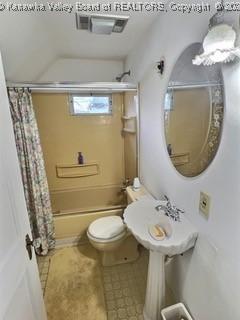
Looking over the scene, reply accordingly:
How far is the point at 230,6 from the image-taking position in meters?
0.83

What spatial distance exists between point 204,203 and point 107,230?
1152 millimetres

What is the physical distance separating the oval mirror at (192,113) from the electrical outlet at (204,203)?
15cm

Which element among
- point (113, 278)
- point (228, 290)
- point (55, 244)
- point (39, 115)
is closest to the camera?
point (228, 290)

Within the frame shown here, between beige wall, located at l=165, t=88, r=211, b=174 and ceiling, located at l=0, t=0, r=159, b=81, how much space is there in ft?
2.83

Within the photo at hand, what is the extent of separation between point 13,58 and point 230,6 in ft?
5.33

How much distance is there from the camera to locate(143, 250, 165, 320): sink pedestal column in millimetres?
1315

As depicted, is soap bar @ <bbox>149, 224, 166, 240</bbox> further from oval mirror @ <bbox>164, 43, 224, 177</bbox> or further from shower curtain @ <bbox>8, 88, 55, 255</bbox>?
shower curtain @ <bbox>8, 88, 55, 255</bbox>

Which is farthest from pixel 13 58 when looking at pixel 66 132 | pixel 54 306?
pixel 54 306

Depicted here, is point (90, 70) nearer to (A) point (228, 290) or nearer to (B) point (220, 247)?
(B) point (220, 247)

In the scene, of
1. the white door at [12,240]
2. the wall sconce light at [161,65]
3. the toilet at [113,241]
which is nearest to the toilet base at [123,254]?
the toilet at [113,241]

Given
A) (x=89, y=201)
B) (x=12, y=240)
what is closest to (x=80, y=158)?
(x=89, y=201)

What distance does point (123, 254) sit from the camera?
205 cm

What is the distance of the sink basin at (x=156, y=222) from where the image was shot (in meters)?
1.12

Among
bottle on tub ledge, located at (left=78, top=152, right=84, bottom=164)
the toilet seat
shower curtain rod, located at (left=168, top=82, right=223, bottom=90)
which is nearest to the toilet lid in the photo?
the toilet seat
